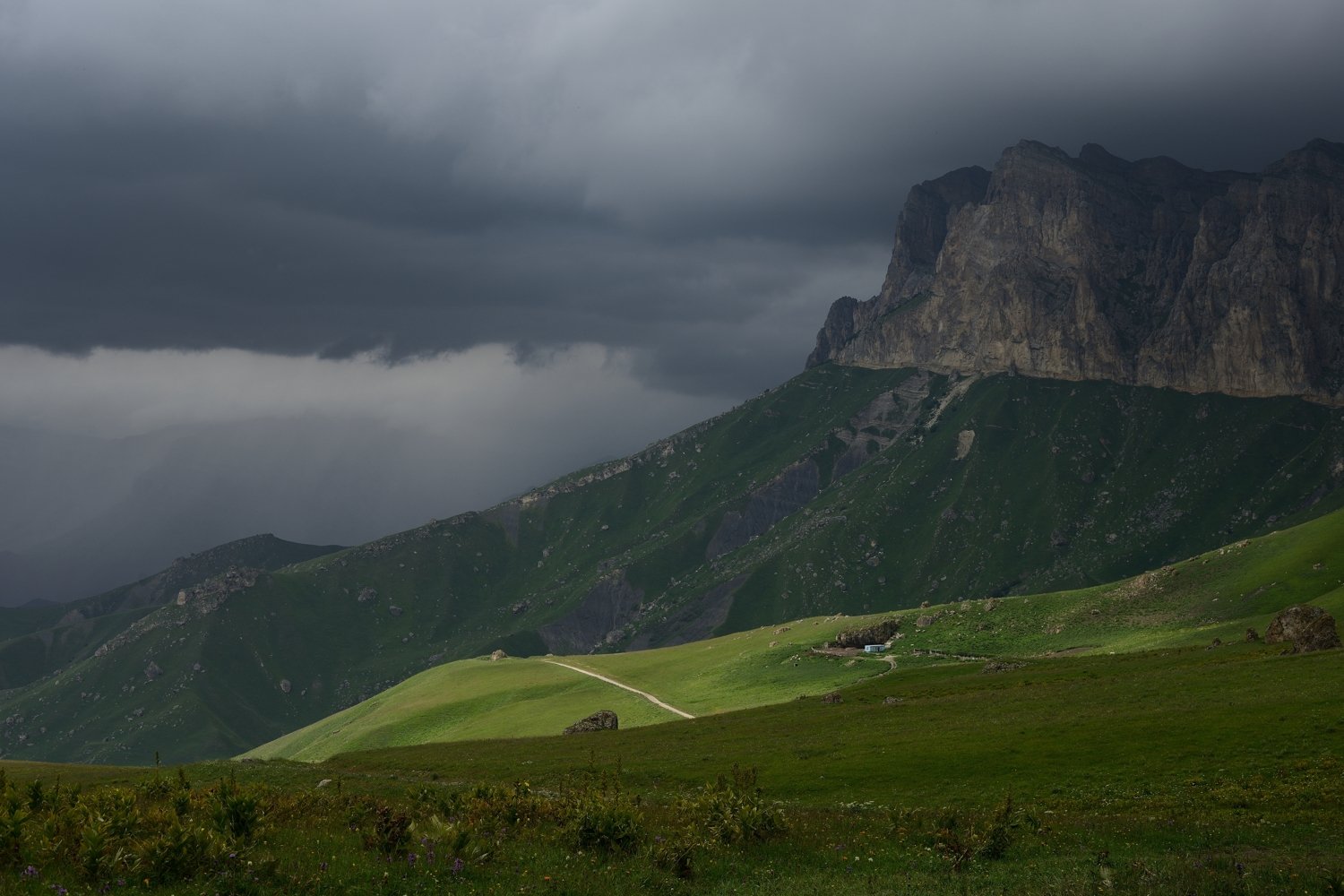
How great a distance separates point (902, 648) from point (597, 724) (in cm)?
4700

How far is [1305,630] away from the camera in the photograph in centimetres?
8769

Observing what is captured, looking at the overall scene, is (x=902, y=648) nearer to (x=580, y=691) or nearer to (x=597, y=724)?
(x=580, y=691)

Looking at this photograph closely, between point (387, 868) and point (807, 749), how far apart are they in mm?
48151

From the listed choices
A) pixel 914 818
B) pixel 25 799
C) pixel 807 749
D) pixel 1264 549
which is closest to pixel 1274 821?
pixel 914 818

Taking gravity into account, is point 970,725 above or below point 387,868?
below

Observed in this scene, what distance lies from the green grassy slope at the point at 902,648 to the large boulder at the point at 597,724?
18.9 ft

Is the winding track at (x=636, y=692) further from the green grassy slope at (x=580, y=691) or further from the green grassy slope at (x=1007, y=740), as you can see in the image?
the green grassy slope at (x=1007, y=740)

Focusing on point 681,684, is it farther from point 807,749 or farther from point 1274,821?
point 1274,821

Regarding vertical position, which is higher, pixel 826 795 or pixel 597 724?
pixel 826 795

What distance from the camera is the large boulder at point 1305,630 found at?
85.3 m

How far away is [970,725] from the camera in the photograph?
2621 inches

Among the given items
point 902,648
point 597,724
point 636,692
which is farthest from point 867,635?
point 597,724

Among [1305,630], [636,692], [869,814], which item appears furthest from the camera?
[636,692]

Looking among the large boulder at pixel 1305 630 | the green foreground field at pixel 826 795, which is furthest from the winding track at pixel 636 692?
the large boulder at pixel 1305 630
